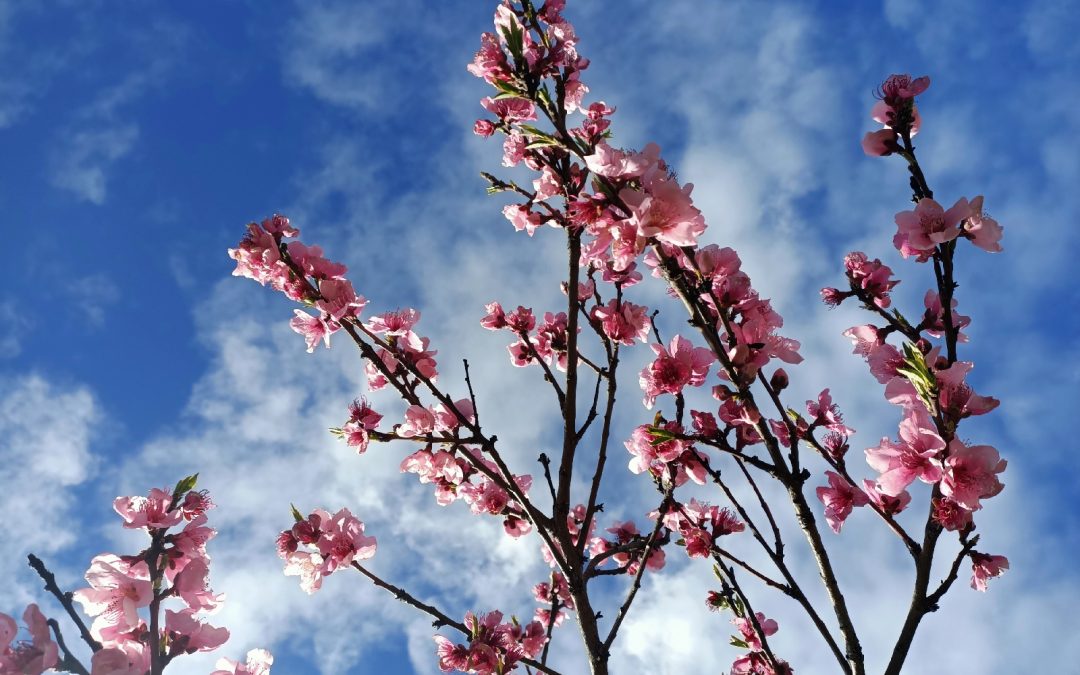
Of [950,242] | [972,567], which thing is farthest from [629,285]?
[972,567]

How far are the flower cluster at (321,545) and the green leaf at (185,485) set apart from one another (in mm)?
946

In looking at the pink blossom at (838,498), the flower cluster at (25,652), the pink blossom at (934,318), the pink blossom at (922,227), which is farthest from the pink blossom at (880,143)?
the flower cluster at (25,652)

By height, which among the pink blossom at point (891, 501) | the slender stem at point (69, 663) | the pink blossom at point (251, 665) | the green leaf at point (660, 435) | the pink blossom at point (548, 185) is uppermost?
the pink blossom at point (548, 185)

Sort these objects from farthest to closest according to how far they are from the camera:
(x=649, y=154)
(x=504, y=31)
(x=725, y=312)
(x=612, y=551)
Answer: (x=612, y=551)
(x=504, y=31)
(x=725, y=312)
(x=649, y=154)

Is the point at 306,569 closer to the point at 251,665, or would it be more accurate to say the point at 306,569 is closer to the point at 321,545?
the point at 321,545

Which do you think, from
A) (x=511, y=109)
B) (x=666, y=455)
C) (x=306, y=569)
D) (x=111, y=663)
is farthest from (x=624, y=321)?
(x=111, y=663)

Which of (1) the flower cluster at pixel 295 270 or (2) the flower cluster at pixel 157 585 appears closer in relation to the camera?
(2) the flower cluster at pixel 157 585

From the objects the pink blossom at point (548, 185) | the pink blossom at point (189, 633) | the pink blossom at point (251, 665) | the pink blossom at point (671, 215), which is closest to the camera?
the pink blossom at point (671, 215)

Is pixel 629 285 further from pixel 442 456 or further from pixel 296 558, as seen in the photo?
pixel 296 558

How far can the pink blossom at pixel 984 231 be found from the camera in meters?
2.58

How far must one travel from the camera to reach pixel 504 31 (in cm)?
324

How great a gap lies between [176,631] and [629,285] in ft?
9.47

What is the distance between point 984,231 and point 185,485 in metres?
3.60

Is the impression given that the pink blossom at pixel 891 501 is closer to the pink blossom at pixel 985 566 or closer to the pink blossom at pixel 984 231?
the pink blossom at pixel 985 566
